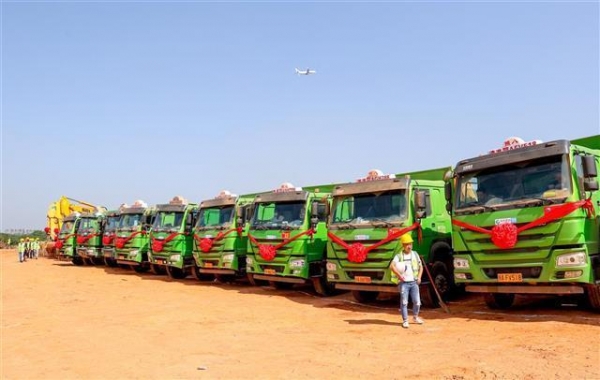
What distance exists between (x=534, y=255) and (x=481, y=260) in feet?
3.02

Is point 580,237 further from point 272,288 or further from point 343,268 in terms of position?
point 272,288

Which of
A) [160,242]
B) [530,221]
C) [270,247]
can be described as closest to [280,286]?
[270,247]

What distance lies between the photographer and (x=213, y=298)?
12492 mm

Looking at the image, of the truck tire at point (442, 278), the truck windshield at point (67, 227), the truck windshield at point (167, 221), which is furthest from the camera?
the truck windshield at point (67, 227)

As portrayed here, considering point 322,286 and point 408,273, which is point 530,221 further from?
point 322,286

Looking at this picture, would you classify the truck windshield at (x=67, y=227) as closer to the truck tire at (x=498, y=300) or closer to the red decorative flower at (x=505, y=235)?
the truck tire at (x=498, y=300)

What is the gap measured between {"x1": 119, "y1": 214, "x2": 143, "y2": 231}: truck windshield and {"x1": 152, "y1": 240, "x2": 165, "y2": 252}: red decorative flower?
2.24 m

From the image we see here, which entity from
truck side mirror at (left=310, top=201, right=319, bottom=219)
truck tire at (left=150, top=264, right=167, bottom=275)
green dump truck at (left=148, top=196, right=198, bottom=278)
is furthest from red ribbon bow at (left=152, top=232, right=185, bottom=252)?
truck side mirror at (left=310, top=201, right=319, bottom=219)

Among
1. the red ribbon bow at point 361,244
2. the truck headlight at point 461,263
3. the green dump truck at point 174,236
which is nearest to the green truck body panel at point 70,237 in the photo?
the green dump truck at point 174,236

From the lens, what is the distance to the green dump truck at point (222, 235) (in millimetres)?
14234

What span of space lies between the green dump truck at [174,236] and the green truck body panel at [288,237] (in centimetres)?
385

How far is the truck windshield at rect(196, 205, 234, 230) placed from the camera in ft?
48.2

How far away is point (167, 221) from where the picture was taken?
17.1 metres

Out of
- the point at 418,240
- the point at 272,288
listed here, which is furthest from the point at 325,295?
the point at 418,240
